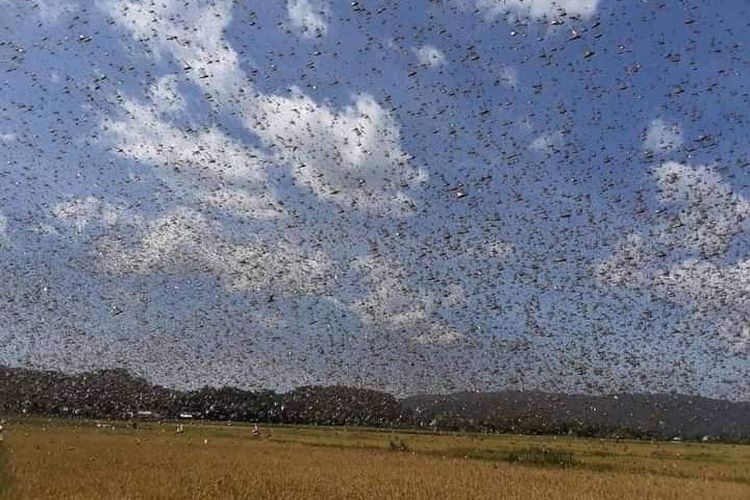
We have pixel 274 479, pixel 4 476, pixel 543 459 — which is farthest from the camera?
pixel 543 459

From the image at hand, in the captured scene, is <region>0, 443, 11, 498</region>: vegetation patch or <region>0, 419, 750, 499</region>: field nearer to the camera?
<region>0, 443, 11, 498</region>: vegetation patch

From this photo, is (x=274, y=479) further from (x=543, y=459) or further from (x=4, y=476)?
(x=543, y=459)

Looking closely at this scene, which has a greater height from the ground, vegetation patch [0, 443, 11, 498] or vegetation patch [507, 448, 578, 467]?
vegetation patch [507, 448, 578, 467]

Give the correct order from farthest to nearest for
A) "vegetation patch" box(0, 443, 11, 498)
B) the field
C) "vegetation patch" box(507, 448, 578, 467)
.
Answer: "vegetation patch" box(507, 448, 578, 467), the field, "vegetation patch" box(0, 443, 11, 498)

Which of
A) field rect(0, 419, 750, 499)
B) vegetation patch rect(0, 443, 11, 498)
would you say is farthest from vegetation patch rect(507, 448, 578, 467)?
vegetation patch rect(0, 443, 11, 498)

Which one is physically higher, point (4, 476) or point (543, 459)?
point (543, 459)

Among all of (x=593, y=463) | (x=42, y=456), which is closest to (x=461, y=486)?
(x=42, y=456)

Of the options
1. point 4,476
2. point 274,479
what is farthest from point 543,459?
point 4,476

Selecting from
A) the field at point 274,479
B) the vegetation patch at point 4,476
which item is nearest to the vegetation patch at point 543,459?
the field at point 274,479

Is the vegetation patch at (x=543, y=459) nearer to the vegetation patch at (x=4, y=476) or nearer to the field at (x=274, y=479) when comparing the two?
the field at (x=274, y=479)

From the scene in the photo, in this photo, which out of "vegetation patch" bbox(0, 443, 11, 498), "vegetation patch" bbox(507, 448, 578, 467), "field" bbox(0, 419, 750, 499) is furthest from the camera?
"vegetation patch" bbox(507, 448, 578, 467)

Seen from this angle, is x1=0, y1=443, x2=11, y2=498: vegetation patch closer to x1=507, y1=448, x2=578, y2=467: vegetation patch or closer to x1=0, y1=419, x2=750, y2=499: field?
x1=0, y1=419, x2=750, y2=499: field
